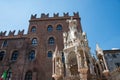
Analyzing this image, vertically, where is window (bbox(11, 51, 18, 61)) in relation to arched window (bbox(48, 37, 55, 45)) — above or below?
below

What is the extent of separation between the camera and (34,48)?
Result: 78.4 feet

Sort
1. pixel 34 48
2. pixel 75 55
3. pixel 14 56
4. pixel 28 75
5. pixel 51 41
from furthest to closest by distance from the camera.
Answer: pixel 51 41 < pixel 34 48 < pixel 14 56 < pixel 28 75 < pixel 75 55

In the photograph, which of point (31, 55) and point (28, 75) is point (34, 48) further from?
point (28, 75)

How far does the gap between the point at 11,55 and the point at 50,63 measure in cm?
694

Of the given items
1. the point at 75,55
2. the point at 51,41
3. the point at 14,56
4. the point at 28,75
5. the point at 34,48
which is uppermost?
the point at 51,41

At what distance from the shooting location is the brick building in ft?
68.8

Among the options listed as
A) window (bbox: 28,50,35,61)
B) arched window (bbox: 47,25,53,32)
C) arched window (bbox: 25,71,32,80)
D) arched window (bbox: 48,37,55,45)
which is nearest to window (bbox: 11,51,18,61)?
window (bbox: 28,50,35,61)

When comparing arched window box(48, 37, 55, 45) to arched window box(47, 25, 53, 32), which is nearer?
arched window box(48, 37, 55, 45)

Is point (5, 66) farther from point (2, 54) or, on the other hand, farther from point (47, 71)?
point (47, 71)

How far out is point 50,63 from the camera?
21641 millimetres

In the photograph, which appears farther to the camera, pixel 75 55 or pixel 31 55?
pixel 31 55

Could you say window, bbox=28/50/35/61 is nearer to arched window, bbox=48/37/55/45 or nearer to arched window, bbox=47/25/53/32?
arched window, bbox=48/37/55/45

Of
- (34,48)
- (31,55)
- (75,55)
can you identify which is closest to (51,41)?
Result: (34,48)

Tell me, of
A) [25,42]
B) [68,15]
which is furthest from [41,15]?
[25,42]
